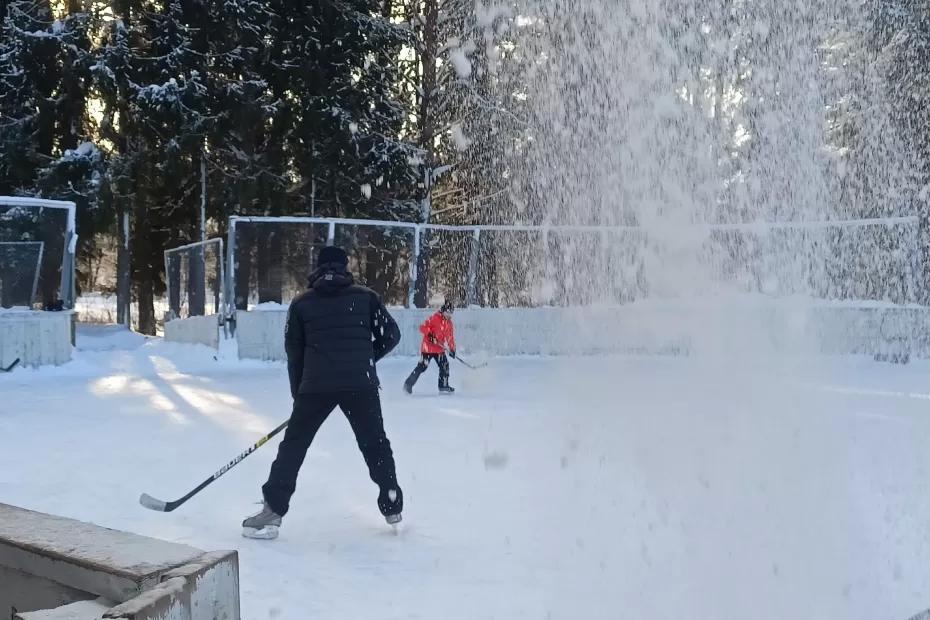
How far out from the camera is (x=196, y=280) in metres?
17.6

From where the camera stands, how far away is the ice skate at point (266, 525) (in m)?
5.23

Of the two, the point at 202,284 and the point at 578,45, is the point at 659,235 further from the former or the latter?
the point at 202,284

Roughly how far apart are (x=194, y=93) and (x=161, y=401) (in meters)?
12.9

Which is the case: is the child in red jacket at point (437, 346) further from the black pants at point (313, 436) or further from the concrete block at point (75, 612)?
the concrete block at point (75, 612)

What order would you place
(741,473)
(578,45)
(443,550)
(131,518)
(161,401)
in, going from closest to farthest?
(443,550) → (131,518) → (741,473) → (161,401) → (578,45)

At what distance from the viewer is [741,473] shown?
6.84 meters

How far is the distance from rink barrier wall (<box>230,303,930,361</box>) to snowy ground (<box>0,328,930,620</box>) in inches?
190

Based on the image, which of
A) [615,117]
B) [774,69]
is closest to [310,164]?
[615,117]

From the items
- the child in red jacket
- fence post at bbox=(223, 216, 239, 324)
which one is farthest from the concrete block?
fence post at bbox=(223, 216, 239, 324)

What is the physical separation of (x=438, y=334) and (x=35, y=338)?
651 centimetres

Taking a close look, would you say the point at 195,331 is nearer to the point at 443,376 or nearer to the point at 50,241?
the point at 50,241

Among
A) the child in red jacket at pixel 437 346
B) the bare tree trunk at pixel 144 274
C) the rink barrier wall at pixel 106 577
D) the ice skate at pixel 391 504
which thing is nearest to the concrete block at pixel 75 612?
the rink barrier wall at pixel 106 577

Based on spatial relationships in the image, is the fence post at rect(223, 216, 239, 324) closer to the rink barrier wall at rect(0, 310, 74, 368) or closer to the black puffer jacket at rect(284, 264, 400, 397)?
the rink barrier wall at rect(0, 310, 74, 368)

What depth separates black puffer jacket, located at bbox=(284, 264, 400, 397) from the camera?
5234mm
